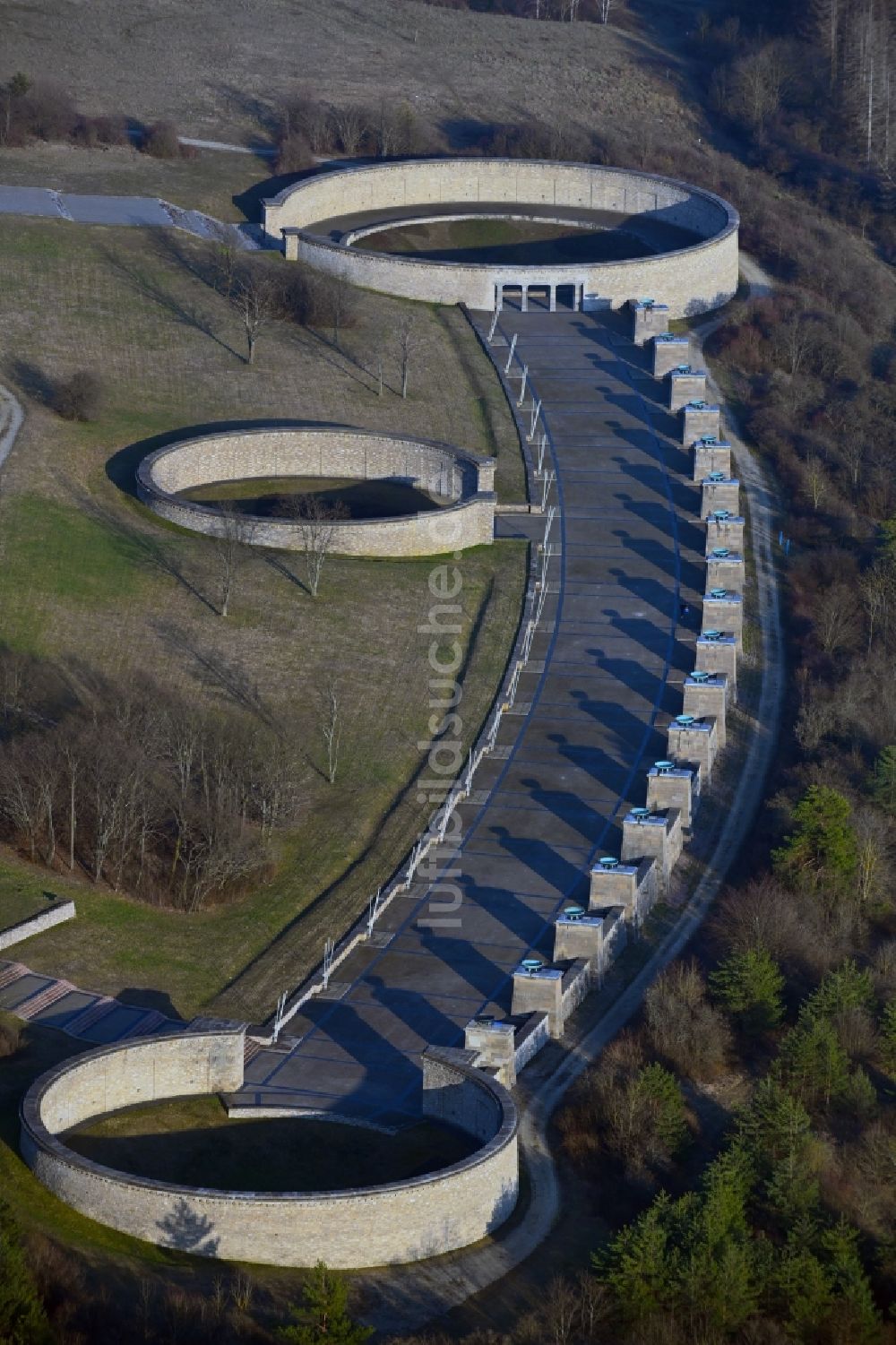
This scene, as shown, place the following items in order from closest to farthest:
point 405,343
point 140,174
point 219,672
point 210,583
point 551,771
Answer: point 551,771
point 219,672
point 210,583
point 405,343
point 140,174

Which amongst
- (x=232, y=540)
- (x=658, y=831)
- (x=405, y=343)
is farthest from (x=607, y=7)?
(x=658, y=831)

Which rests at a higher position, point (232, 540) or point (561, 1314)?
point (232, 540)

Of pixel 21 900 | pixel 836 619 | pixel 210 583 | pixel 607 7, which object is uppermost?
pixel 607 7

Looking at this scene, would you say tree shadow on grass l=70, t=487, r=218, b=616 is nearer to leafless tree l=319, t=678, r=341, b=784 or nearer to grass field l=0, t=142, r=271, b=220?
leafless tree l=319, t=678, r=341, b=784

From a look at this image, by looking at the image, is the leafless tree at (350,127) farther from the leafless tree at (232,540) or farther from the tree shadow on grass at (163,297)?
the leafless tree at (232,540)

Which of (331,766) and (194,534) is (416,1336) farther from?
(194,534)

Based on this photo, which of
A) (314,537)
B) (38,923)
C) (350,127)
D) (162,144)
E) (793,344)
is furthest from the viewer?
(350,127)

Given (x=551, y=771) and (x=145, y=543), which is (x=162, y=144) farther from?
(x=551, y=771)
